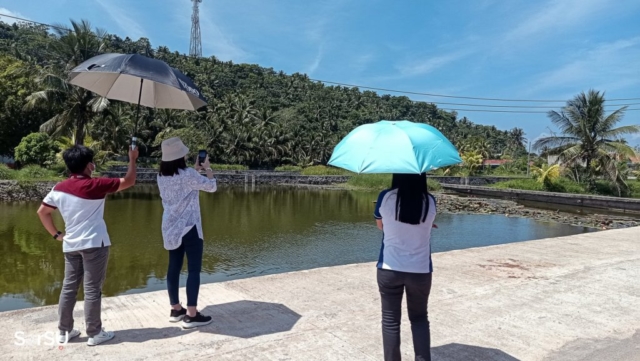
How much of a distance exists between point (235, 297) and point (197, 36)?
75.0 m

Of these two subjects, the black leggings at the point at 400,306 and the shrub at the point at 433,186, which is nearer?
the black leggings at the point at 400,306

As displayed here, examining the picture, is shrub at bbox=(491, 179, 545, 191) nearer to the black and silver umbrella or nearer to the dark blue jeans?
the black and silver umbrella

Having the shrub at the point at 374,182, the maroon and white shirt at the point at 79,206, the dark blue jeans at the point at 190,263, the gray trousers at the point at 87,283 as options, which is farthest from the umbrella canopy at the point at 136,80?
the shrub at the point at 374,182

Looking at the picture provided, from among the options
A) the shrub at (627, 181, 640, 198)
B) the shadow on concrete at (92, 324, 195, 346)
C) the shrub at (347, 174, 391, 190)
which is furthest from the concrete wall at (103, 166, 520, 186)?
the shadow on concrete at (92, 324, 195, 346)

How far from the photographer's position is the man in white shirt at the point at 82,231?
304 centimetres

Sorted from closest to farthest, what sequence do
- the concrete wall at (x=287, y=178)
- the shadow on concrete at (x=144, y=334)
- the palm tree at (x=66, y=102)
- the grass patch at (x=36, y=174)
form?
the shadow on concrete at (x=144, y=334) < the grass patch at (x=36, y=174) < the palm tree at (x=66, y=102) < the concrete wall at (x=287, y=178)

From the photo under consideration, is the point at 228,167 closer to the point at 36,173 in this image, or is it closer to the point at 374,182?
the point at 374,182

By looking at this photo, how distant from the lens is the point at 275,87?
74.8m

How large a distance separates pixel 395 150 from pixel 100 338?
2.41 metres

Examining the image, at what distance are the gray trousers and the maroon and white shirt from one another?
3.1 inches

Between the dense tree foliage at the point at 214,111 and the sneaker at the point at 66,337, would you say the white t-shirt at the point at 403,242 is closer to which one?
the sneaker at the point at 66,337

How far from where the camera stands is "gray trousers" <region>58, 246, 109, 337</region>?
3.10 metres

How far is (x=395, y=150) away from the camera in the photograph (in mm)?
2562

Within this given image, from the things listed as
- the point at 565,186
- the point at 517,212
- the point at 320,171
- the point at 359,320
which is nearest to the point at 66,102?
the point at 517,212
